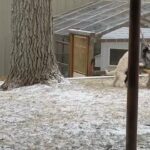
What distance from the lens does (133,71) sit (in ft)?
8.05

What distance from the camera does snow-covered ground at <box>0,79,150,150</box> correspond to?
432cm

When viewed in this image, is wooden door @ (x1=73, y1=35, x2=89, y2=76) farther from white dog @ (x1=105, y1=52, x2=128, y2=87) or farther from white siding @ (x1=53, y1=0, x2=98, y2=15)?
white siding @ (x1=53, y1=0, x2=98, y2=15)

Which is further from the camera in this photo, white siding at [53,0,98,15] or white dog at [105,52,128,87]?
white siding at [53,0,98,15]

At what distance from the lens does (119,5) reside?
12547mm

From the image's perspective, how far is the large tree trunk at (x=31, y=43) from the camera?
7188mm

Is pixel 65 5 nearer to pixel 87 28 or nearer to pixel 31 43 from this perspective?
pixel 87 28

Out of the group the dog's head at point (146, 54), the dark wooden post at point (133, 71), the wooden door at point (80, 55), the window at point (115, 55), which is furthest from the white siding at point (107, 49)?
the dark wooden post at point (133, 71)

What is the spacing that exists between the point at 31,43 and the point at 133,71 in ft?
16.1

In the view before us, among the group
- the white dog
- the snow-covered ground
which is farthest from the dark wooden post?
the white dog

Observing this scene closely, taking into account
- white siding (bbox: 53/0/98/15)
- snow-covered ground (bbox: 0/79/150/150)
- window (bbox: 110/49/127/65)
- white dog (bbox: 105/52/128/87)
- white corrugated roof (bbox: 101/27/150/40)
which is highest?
white siding (bbox: 53/0/98/15)

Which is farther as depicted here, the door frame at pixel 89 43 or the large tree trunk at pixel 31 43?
the door frame at pixel 89 43

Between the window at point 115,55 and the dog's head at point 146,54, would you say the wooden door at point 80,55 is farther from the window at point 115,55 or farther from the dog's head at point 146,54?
the dog's head at point 146,54

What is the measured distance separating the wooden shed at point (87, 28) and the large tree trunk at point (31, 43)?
232cm

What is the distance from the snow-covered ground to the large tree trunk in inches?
11.0
